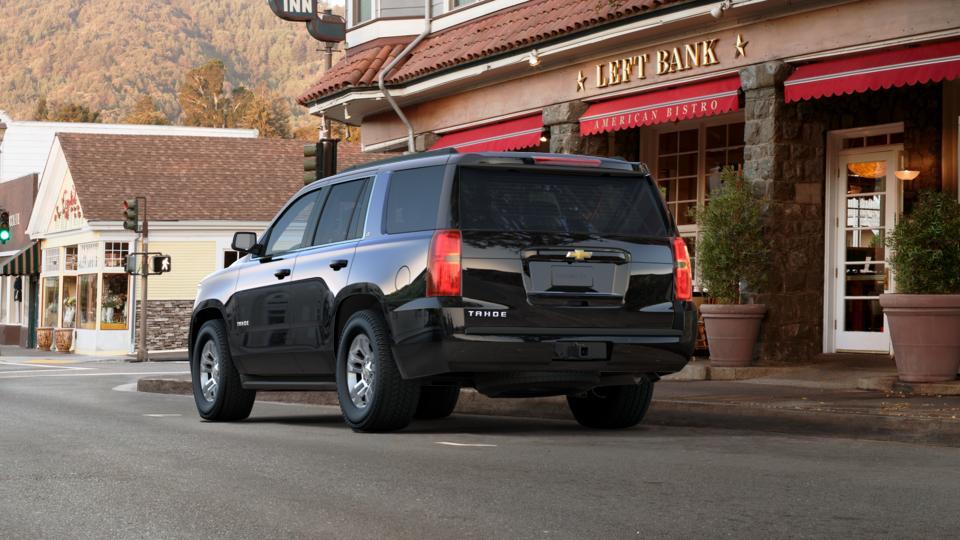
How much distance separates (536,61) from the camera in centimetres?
1912

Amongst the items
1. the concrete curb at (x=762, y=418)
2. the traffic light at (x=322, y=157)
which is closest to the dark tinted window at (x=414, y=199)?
the concrete curb at (x=762, y=418)

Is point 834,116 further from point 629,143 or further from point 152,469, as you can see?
point 152,469

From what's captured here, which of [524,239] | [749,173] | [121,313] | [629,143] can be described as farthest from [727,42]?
[121,313]

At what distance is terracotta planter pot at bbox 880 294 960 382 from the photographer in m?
13.2

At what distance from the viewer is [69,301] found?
4856cm

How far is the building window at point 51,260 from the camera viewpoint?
5050 centimetres

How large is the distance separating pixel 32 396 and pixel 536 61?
7850 millimetres

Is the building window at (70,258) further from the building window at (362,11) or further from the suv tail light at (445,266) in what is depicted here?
the suv tail light at (445,266)

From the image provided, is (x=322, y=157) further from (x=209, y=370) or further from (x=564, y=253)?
(x=564, y=253)

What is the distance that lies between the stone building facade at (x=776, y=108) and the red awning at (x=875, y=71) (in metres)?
0.02

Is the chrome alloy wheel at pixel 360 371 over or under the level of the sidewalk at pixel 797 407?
over

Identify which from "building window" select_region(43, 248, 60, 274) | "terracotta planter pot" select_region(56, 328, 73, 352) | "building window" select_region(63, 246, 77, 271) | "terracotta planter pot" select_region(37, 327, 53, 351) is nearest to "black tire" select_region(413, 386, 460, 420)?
"terracotta planter pot" select_region(56, 328, 73, 352)

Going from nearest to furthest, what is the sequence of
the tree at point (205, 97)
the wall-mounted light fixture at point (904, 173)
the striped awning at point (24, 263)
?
the wall-mounted light fixture at point (904, 173)
the striped awning at point (24, 263)
the tree at point (205, 97)

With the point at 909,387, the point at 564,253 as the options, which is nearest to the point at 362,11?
the point at 909,387
